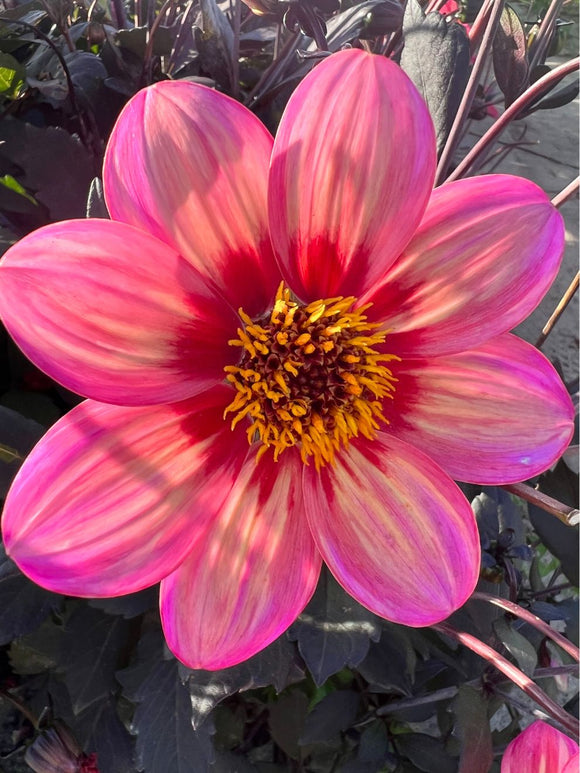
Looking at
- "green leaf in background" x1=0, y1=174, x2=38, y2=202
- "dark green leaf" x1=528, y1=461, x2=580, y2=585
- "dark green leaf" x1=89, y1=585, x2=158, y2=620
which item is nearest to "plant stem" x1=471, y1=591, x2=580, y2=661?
"dark green leaf" x1=528, y1=461, x2=580, y2=585

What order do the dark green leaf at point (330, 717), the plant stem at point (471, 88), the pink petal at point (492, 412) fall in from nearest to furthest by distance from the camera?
the pink petal at point (492, 412) < the plant stem at point (471, 88) < the dark green leaf at point (330, 717)

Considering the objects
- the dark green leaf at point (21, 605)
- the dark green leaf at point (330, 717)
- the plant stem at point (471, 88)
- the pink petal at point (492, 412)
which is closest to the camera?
the pink petal at point (492, 412)

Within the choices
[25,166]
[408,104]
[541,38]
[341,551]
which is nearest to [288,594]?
[341,551]

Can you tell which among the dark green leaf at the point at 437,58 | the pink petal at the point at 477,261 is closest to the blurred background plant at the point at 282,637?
the dark green leaf at the point at 437,58

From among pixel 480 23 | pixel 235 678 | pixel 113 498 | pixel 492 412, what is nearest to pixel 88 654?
pixel 235 678

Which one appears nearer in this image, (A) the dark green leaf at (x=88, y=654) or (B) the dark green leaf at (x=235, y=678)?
(B) the dark green leaf at (x=235, y=678)

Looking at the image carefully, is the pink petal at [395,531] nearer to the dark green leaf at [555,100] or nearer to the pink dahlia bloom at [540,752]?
the pink dahlia bloom at [540,752]

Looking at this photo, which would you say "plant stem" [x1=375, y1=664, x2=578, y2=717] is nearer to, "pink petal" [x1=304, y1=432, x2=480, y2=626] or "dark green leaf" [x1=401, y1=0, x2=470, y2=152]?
"pink petal" [x1=304, y1=432, x2=480, y2=626]
